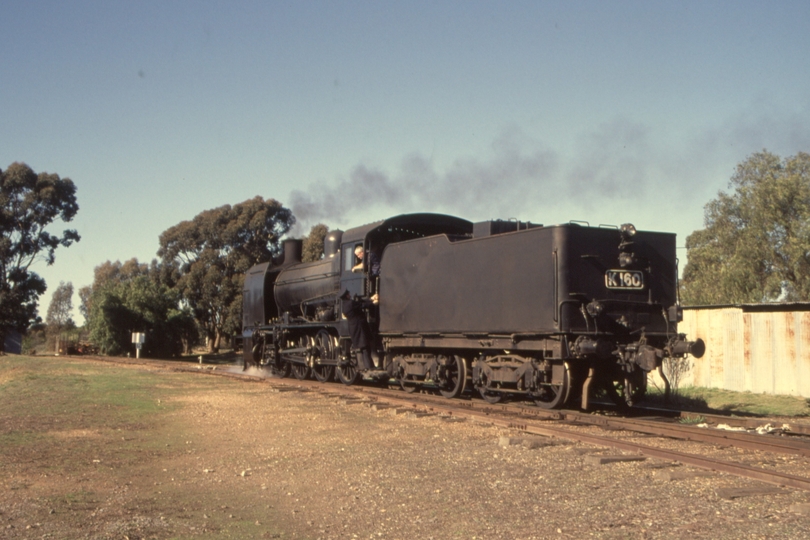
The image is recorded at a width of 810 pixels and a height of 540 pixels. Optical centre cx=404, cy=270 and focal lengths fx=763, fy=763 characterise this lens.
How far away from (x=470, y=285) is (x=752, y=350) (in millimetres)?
10334

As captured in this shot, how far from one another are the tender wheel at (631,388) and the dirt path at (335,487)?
297 centimetres

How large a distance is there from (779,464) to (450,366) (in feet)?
24.7

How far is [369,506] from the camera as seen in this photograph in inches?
258

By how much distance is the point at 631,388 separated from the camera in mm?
12641

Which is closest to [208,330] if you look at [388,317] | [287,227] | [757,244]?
[287,227]

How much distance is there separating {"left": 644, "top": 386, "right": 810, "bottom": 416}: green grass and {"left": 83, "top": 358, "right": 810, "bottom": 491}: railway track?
3.91 m

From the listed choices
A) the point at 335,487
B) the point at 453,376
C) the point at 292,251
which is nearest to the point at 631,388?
the point at 453,376

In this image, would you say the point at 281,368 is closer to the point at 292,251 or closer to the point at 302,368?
the point at 302,368

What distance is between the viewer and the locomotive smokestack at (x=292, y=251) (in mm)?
23250

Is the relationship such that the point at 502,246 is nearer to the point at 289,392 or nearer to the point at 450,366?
the point at 450,366

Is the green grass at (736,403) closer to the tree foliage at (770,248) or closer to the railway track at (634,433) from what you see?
the railway track at (634,433)

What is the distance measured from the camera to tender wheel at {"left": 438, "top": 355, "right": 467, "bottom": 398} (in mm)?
14633

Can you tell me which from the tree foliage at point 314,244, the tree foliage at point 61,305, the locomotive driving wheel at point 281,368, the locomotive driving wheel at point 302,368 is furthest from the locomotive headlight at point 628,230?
the tree foliage at point 61,305

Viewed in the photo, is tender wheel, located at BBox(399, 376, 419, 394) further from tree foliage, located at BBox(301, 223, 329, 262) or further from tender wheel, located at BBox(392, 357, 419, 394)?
tree foliage, located at BBox(301, 223, 329, 262)
